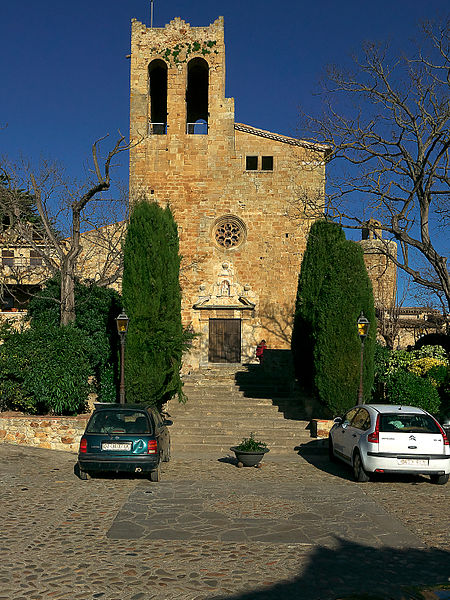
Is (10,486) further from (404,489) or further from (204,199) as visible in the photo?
(204,199)

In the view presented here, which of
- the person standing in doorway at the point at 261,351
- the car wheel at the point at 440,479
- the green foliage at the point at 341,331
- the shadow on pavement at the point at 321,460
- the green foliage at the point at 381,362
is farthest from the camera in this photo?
the person standing in doorway at the point at 261,351

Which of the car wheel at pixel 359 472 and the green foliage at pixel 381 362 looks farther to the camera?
the green foliage at pixel 381 362

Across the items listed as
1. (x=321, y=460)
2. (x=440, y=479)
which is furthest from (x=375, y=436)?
(x=321, y=460)

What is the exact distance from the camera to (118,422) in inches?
374

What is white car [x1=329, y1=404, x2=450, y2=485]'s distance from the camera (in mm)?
9320

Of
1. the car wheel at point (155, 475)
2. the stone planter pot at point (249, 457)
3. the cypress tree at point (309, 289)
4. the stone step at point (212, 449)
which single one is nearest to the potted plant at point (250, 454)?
the stone planter pot at point (249, 457)

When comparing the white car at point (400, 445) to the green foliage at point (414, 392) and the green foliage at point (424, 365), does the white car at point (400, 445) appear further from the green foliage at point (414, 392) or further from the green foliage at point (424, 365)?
the green foliage at point (424, 365)

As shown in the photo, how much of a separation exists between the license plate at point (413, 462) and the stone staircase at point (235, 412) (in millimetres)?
4314

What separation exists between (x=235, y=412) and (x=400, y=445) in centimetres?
682

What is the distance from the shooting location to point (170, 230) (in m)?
16.1

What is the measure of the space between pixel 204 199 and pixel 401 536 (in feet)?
60.7

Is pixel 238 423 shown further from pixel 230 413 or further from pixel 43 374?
pixel 43 374

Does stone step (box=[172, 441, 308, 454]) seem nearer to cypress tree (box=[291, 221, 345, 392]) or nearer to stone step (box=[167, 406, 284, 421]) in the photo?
stone step (box=[167, 406, 284, 421])

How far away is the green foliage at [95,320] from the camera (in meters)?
15.6
